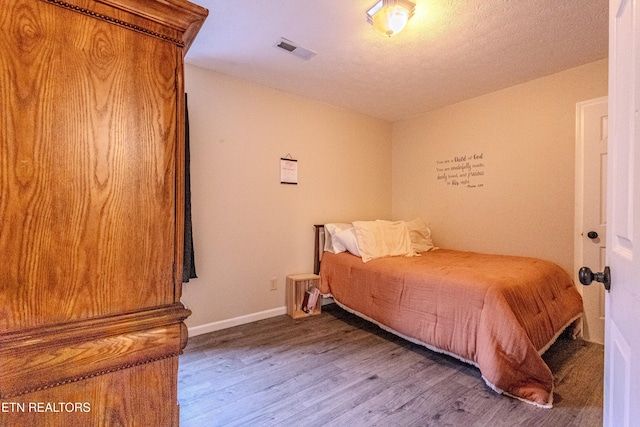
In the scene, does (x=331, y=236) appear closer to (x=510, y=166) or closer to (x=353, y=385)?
(x=353, y=385)

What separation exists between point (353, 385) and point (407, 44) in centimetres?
239

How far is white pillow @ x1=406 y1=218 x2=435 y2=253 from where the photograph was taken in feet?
10.7

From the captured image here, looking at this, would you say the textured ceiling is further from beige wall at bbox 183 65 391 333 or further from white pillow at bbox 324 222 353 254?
white pillow at bbox 324 222 353 254

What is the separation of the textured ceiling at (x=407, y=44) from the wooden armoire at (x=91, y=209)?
151 cm

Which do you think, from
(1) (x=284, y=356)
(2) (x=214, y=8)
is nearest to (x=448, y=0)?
(2) (x=214, y=8)

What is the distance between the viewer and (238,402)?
164cm

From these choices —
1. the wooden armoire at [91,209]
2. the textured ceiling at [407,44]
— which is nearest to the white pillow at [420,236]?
the textured ceiling at [407,44]

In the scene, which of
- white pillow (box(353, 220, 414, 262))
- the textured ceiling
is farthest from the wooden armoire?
white pillow (box(353, 220, 414, 262))

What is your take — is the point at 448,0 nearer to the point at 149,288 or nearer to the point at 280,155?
the point at 280,155

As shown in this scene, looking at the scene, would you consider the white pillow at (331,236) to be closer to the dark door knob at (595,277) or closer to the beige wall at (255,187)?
the beige wall at (255,187)

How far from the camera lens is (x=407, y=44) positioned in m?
2.14

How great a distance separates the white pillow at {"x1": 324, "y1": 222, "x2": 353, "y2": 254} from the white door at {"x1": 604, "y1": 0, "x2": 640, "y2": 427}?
226 centimetres

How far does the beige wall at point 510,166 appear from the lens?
254 centimetres

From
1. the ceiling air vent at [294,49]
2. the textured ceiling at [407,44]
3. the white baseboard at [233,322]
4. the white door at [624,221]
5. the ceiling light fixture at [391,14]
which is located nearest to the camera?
the white door at [624,221]
